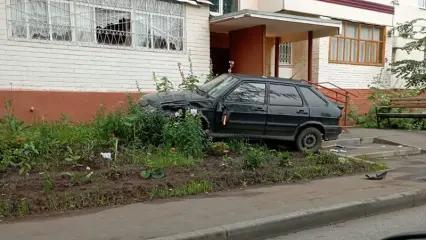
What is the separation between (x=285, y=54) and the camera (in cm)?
1619

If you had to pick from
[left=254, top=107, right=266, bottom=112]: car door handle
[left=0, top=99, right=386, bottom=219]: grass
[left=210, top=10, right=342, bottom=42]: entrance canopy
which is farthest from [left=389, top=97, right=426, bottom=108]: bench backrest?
[left=254, top=107, right=266, bottom=112]: car door handle

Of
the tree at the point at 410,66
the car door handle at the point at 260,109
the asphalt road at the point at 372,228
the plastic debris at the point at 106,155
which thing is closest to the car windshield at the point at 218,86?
the car door handle at the point at 260,109

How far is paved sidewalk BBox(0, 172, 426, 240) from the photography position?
4.25 meters

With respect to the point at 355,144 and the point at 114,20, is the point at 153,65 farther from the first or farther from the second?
the point at 355,144

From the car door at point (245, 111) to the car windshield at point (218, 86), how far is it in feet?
0.57

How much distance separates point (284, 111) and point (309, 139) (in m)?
0.91

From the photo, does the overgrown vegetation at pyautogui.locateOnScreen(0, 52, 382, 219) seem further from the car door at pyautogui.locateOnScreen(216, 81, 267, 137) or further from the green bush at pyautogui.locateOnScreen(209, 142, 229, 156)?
the car door at pyautogui.locateOnScreen(216, 81, 267, 137)

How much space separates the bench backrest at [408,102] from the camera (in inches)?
535

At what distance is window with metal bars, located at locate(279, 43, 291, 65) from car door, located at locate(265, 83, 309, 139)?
7478 mm

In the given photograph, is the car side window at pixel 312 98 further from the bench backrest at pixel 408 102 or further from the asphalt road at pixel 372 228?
the bench backrest at pixel 408 102

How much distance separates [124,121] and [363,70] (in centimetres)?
1268

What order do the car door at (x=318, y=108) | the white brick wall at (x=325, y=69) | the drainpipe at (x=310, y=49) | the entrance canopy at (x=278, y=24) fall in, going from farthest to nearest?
1. the white brick wall at (x=325, y=69)
2. the drainpipe at (x=310, y=49)
3. the entrance canopy at (x=278, y=24)
4. the car door at (x=318, y=108)

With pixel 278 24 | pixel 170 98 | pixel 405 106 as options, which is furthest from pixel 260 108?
pixel 405 106

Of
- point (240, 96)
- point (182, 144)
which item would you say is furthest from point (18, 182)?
point (240, 96)
